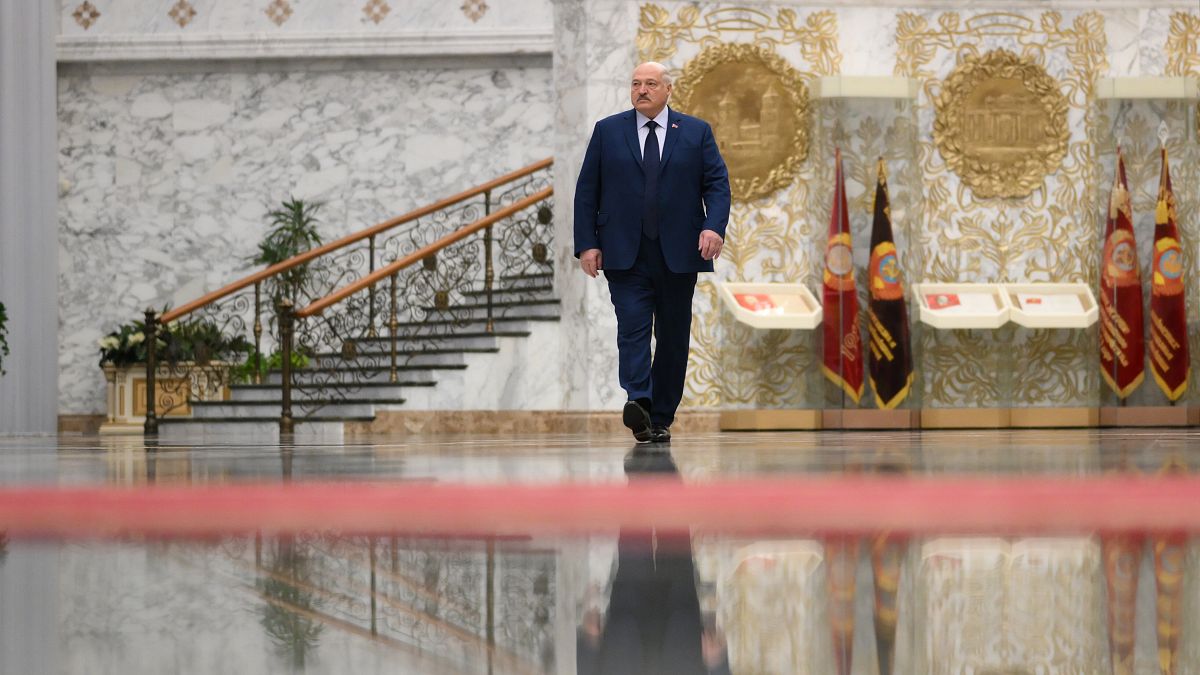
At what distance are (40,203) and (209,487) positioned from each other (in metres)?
12.2

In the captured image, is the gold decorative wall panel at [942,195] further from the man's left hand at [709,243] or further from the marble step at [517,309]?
the man's left hand at [709,243]

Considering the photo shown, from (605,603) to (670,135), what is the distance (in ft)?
15.5

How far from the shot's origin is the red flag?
32.8 feet

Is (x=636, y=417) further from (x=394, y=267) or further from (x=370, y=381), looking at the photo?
(x=370, y=381)

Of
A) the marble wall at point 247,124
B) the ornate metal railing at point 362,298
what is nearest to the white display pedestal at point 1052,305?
the ornate metal railing at point 362,298

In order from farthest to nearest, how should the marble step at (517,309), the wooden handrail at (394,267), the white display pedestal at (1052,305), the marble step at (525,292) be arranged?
the marble step at (525,292) < the wooden handrail at (394,267) < the marble step at (517,309) < the white display pedestal at (1052,305)

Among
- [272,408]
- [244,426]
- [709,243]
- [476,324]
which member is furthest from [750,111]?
[709,243]

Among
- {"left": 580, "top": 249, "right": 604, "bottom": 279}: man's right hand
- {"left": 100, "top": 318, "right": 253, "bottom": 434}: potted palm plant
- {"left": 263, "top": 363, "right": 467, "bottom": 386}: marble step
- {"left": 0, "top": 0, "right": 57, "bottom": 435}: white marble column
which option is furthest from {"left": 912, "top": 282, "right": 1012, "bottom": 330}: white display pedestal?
{"left": 0, "top": 0, "right": 57, "bottom": 435}: white marble column

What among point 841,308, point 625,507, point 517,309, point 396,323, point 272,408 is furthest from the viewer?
point 517,309

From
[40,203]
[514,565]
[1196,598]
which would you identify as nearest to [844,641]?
[1196,598]

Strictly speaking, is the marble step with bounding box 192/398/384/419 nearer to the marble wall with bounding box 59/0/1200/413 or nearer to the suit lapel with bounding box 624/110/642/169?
the marble wall with bounding box 59/0/1200/413

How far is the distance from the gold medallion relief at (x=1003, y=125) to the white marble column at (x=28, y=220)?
28.4 ft

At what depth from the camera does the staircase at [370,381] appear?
35.4 ft

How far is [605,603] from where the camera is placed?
1.39 metres
